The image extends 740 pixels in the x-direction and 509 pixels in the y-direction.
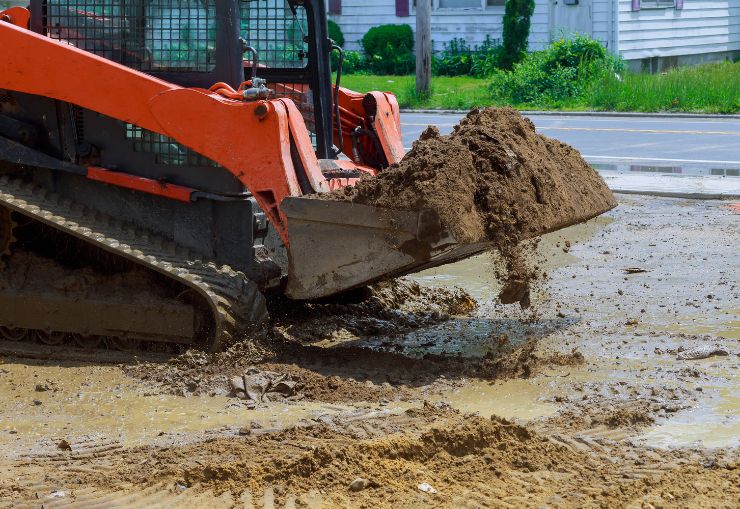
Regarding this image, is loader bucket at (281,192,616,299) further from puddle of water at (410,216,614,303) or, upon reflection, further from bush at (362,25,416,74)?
bush at (362,25,416,74)

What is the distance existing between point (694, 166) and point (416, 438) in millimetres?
11036

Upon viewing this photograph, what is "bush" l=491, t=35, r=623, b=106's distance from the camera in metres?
25.3

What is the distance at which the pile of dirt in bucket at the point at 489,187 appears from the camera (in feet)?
20.4

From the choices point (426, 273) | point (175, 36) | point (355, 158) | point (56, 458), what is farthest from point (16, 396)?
point (426, 273)

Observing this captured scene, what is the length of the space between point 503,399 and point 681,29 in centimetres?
2737

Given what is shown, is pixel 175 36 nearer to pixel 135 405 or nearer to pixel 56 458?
pixel 135 405

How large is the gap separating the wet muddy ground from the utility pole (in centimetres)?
1657

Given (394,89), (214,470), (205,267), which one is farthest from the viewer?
(394,89)

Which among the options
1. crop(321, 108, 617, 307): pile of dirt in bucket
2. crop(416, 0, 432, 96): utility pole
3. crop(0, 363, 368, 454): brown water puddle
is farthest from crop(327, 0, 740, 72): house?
crop(0, 363, 368, 454): brown water puddle

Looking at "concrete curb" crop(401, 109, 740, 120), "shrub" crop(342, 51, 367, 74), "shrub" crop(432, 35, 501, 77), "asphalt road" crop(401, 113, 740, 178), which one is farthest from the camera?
"shrub" crop(342, 51, 367, 74)

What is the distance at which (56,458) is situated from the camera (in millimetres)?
5289

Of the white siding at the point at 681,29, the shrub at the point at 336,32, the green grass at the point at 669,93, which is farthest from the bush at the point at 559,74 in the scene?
the shrub at the point at 336,32

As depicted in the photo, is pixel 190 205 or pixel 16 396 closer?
pixel 16 396

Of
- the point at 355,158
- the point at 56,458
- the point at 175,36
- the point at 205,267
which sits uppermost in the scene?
the point at 175,36
